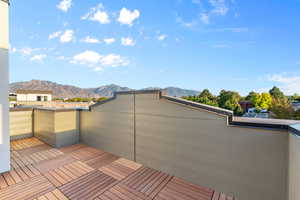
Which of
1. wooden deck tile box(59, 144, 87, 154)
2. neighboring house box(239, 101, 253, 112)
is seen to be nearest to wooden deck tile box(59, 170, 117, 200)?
wooden deck tile box(59, 144, 87, 154)

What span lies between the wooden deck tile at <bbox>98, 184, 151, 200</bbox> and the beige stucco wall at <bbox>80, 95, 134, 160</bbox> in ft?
3.37

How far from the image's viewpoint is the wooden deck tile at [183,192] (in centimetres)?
196

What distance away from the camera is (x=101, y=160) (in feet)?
10.5

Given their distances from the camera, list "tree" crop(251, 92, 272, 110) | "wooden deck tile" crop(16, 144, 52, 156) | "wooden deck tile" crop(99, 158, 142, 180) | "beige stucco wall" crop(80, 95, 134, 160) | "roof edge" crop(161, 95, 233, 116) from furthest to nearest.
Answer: "tree" crop(251, 92, 272, 110) < "wooden deck tile" crop(16, 144, 52, 156) < "beige stucco wall" crop(80, 95, 134, 160) < "wooden deck tile" crop(99, 158, 142, 180) < "roof edge" crop(161, 95, 233, 116)

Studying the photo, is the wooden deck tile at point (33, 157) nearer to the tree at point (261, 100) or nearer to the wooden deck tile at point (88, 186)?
the wooden deck tile at point (88, 186)

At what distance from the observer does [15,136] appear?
460 centimetres

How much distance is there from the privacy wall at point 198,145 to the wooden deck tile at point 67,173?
895 mm

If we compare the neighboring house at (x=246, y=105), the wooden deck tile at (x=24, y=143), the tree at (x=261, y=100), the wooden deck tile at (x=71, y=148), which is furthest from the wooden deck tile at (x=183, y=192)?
the neighboring house at (x=246, y=105)

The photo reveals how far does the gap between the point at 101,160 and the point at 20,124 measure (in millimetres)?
4067

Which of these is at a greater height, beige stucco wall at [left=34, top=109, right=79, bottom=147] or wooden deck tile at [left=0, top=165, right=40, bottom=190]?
beige stucco wall at [left=34, top=109, right=79, bottom=147]

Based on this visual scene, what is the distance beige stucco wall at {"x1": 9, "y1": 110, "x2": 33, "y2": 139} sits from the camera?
14.9ft

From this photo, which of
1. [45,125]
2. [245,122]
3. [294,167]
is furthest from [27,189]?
[294,167]

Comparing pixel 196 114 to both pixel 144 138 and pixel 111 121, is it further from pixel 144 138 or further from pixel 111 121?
pixel 111 121

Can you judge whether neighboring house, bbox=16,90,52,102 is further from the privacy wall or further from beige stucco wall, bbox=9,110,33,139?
the privacy wall
